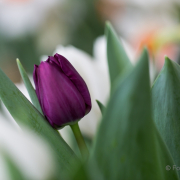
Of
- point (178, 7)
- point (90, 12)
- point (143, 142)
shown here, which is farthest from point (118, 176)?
point (90, 12)

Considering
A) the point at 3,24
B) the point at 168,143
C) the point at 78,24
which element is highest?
the point at 3,24

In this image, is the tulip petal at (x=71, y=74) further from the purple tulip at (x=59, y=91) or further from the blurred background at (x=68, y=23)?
the blurred background at (x=68, y=23)

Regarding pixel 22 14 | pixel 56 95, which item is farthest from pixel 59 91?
pixel 22 14

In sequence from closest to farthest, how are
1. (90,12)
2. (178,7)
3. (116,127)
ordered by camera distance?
(116,127)
(178,7)
(90,12)

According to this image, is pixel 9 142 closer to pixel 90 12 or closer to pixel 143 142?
pixel 143 142

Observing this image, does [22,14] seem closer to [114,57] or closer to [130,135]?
[114,57]

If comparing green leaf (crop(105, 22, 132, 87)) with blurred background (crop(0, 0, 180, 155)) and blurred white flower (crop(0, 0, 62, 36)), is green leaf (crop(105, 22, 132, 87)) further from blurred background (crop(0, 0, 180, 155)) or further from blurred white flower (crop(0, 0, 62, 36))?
blurred white flower (crop(0, 0, 62, 36))

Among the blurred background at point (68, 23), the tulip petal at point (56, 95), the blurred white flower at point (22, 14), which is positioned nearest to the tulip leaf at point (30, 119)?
the tulip petal at point (56, 95)
